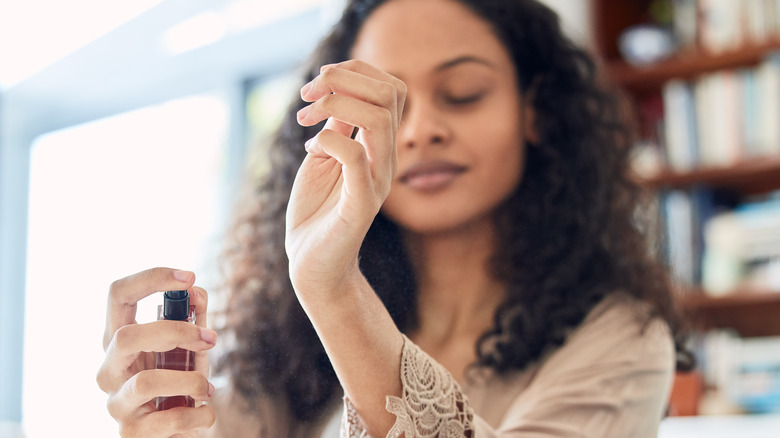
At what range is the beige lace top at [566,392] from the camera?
0.31 m

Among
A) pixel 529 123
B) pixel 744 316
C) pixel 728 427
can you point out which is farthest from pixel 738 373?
pixel 529 123

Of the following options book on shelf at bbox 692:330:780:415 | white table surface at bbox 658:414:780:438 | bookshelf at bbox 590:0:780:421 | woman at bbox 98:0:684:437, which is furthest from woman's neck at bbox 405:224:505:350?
book on shelf at bbox 692:330:780:415

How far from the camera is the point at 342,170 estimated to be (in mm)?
284

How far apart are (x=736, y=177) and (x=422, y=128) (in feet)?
5.66

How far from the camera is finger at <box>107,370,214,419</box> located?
0.92 ft

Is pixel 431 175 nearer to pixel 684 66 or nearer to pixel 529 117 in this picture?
pixel 529 117

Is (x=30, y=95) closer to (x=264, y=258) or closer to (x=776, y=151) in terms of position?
(x=264, y=258)

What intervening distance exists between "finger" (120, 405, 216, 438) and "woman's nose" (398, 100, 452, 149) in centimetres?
15

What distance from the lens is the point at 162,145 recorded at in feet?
1.18

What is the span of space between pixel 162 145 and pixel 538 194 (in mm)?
208

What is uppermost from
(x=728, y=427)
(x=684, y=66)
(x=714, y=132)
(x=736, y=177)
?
(x=684, y=66)

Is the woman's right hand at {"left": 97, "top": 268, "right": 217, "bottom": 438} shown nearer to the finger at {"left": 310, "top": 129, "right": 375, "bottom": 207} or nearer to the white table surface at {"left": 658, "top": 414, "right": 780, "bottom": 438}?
the finger at {"left": 310, "top": 129, "right": 375, "bottom": 207}

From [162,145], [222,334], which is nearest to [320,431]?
[222,334]

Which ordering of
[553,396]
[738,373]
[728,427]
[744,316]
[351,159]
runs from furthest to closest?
[744,316]
[738,373]
[728,427]
[553,396]
[351,159]
